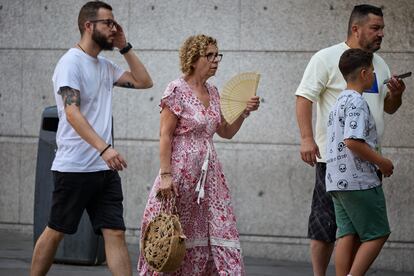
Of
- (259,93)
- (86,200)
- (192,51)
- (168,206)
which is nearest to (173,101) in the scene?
(192,51)

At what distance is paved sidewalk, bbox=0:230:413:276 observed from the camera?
8.73 meters

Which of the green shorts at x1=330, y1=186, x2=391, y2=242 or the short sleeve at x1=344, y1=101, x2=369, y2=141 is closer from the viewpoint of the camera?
the short sleeve at x1=344, y1=101, x2=369, y2=141

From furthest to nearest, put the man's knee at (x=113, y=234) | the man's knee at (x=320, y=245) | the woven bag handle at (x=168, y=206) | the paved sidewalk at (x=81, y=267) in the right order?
the paved sidewalk at (x=81, y=267), the man's knee at (x=320, y=245), the woven bag handle at (x=168, y=206), the man's knee at (x=113, y=234)

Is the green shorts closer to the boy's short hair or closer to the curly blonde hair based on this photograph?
the boy's short hair

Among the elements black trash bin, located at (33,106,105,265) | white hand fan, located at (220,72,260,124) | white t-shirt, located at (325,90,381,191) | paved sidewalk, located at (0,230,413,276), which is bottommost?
paved sidewalk, located at (0,230,413,276)

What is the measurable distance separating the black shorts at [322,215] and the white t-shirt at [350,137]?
533mm

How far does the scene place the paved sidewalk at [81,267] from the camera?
8.73 meters

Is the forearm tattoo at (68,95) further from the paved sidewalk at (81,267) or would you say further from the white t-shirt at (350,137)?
the paved sidewalk at (81,267)

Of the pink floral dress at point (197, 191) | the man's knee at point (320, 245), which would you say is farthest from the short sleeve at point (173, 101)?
the man's knee at point (320, 245)

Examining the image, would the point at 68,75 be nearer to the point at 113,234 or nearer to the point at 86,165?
the point at 86,165

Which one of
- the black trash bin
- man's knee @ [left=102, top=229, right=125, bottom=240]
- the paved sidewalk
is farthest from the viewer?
the black trash bin

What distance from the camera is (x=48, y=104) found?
1049 cm

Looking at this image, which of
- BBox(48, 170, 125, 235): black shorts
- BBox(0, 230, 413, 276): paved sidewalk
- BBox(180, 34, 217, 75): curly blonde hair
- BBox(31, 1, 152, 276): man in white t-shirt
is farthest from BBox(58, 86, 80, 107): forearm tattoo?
BBox(0, 230, 413, 276): paved sidewalk

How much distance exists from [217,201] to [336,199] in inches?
29.7
